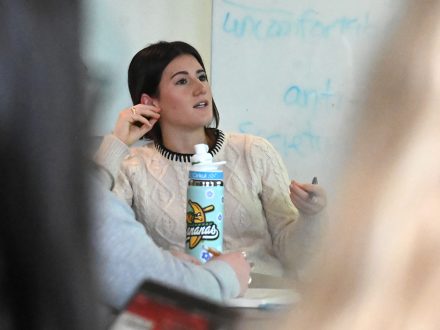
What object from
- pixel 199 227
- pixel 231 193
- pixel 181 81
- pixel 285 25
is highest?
pixel 285 25

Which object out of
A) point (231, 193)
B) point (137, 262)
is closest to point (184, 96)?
point (231, 193)

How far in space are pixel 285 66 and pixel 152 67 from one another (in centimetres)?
58

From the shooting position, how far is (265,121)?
214cm

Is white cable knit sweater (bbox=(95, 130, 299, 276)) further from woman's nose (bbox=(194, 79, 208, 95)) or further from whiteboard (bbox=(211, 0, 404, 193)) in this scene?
whiteboard (bbox=(211, 0, 404, 193))

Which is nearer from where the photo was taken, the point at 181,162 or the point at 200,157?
the point at 200,157

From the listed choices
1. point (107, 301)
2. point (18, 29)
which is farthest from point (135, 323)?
point (18, 29)

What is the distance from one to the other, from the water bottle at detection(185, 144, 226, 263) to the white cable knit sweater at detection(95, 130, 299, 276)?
328mm

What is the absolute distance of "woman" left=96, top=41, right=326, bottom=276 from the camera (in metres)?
1.45

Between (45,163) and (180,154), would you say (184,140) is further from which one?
(45,163)

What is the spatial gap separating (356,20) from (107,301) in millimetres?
1841

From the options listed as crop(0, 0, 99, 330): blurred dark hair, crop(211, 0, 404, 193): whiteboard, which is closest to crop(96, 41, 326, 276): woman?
crop(211, 0, 404, 193): whiteboard

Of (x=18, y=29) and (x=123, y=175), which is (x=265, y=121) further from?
(x=18, y=29)

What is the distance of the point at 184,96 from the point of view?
Result: 1636 mm

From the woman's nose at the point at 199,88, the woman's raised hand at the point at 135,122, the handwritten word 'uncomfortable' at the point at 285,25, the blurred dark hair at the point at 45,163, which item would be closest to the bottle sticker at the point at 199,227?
the woman's raised hand at the point at 135,122
